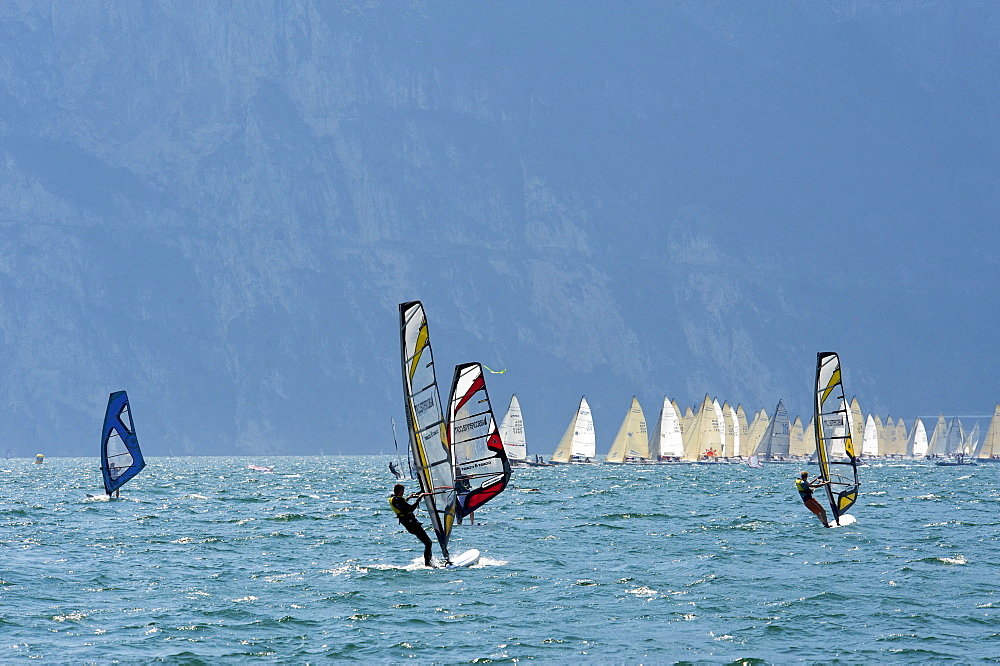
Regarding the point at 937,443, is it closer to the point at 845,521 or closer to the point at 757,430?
the point at 757,430

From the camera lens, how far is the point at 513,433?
8750 cm

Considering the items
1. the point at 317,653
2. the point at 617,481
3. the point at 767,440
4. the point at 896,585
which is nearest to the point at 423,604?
the point at 317,653

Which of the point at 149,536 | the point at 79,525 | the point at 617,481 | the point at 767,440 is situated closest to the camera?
the point at 149,536

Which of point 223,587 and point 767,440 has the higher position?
point 767,440

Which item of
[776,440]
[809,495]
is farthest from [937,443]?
[809,495]

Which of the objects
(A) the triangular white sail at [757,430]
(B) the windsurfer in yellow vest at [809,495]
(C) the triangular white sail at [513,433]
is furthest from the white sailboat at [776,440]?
(B) the windsurfer in yellow vest at [809,495]

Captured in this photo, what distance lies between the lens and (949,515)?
Result: 152 feet

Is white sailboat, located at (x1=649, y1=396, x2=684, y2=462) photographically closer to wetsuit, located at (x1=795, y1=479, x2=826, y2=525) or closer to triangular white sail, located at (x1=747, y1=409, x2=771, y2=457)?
triangular white sail, located at (x1=747, y1=409, x2=771, y2=457)

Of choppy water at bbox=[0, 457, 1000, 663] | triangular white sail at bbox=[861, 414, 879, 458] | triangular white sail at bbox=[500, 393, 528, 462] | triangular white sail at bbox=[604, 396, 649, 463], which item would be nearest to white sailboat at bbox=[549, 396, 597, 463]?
triangular white sail at bbox=[604, 396, 649, 463]

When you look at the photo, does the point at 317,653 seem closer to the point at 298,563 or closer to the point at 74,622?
the point at 74,622

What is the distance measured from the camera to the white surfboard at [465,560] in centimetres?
2770

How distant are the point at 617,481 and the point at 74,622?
5962cm

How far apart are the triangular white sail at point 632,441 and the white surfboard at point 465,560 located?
81.2 meters

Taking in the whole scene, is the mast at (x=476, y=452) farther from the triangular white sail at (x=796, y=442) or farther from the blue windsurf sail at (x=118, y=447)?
the triangular white sail at (x=796, y=442)
